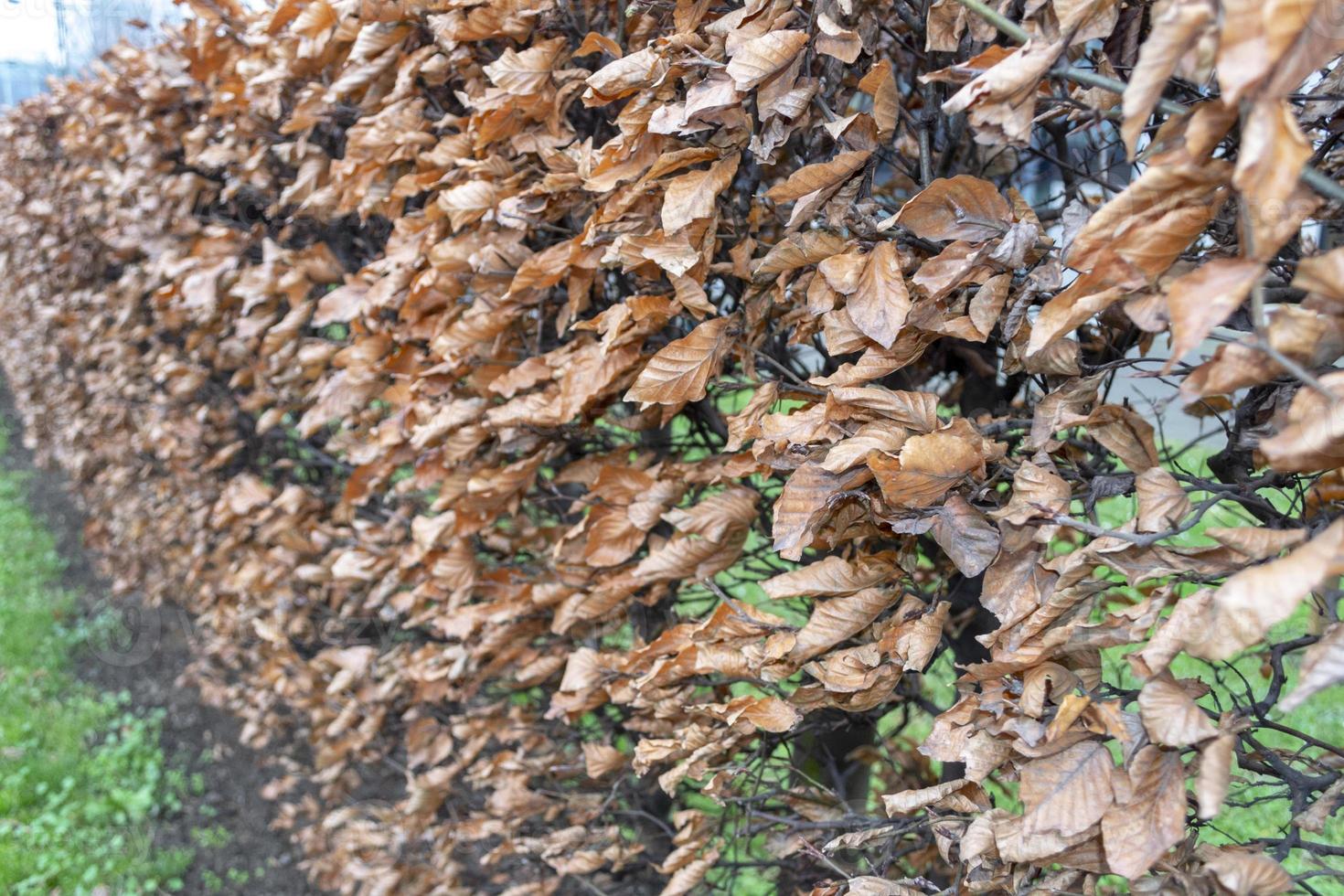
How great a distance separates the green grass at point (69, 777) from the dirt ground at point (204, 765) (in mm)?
91

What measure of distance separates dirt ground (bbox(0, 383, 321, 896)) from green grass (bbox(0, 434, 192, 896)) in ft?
0.30

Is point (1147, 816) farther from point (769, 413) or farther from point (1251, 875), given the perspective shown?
point (769, 413)

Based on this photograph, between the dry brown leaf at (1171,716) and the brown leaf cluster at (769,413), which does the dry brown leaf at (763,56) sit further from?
the dry brown leaf at (1171,716)

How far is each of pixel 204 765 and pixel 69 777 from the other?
643 mm

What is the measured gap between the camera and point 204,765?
4.77m

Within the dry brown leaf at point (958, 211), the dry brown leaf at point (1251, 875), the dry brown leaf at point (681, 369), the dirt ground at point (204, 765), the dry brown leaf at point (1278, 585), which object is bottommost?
the dirt ground at point (204, 765)

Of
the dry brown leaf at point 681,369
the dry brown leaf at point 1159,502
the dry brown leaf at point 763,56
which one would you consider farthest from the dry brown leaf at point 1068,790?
the dry brown leaf at point 763,56

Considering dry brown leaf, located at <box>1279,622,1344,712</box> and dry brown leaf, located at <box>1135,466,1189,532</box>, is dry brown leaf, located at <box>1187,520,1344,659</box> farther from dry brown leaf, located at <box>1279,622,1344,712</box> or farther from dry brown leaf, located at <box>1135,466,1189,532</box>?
dry brown leaf, located at <box>1135,466,1189,532</box>

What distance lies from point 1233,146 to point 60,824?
5.20 m

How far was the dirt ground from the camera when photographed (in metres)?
4.03

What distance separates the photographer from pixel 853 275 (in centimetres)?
127

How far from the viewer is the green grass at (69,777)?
3998 mm

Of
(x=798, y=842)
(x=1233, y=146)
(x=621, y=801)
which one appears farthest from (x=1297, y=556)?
(x=621, y=801)

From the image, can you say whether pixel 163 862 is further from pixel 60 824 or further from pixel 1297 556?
pixel 1297 556
